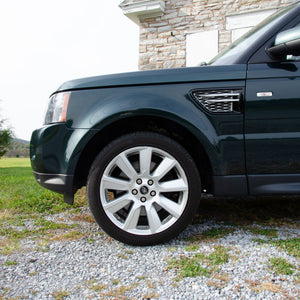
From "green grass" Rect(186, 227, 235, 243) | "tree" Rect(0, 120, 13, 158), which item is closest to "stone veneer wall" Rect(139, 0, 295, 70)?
"green grass" Rect(186, 227, 235, 243)

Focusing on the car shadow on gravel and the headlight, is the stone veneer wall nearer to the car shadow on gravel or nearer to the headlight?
the car shadow on gravel

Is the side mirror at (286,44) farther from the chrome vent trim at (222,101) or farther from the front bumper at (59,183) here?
the front bumper at (59,183)

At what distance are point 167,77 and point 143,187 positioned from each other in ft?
2.74

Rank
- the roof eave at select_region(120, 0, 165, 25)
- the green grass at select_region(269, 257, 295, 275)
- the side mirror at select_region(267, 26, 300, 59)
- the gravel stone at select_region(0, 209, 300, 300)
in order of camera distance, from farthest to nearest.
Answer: the roof eave at select_region(120, 0, 165, 25)
the side mirror at select_region(267, 26, 300, 59)
the green grass at select_region(269, 257, 295, 275)
the gravel stone at select_region(0, 209, 300, 300)

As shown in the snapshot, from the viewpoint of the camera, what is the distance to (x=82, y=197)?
4.10m

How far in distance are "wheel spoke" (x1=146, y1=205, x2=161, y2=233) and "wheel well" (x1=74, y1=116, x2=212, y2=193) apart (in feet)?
1.58

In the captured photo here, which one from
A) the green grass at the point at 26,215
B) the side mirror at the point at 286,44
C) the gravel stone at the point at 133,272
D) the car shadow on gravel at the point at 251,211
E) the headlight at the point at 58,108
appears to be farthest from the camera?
the car shadow on gravel at the point at 251,211

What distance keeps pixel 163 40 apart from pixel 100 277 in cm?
903

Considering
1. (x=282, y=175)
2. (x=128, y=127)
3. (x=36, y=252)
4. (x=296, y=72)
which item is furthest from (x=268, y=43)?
(x=36, y=252)

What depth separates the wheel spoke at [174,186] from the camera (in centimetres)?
229

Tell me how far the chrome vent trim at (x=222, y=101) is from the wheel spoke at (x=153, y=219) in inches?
33.3

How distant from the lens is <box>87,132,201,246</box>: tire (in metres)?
2.29

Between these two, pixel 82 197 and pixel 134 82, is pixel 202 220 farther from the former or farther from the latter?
pixel 82 197

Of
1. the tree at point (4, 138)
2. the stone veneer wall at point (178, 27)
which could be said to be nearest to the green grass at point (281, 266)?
the stone veneer wall at point (178, 27)
